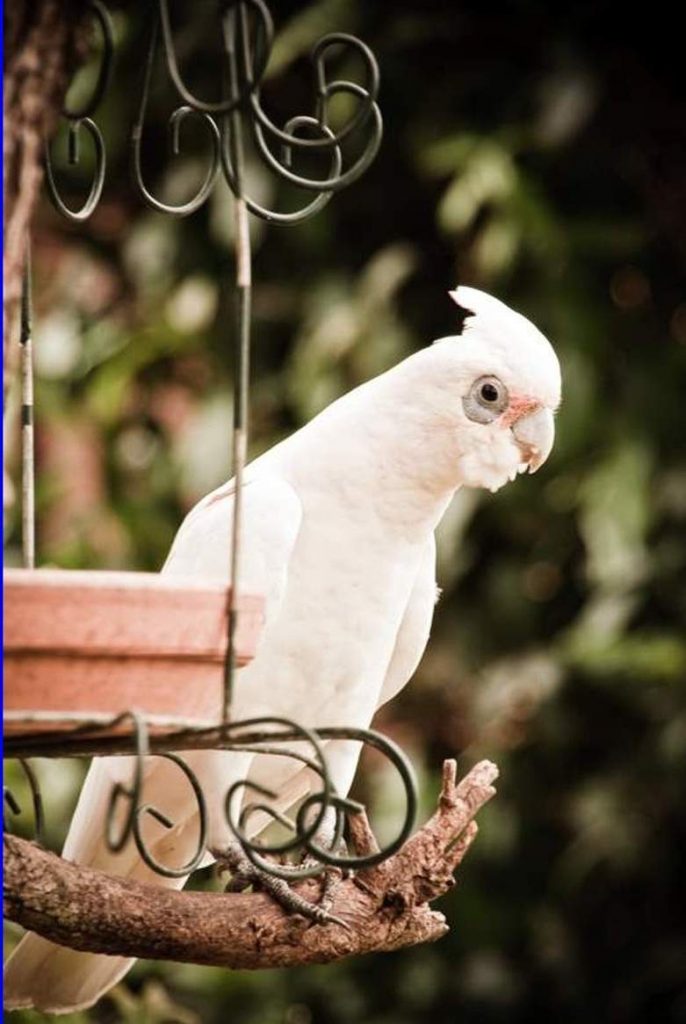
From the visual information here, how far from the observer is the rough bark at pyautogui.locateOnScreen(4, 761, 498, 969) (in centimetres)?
153

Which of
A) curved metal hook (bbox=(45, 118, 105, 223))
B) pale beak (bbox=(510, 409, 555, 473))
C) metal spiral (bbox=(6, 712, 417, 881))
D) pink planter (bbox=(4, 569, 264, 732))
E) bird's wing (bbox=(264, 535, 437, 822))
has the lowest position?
bird's wing (bbox=(264, 535, 437, 822))

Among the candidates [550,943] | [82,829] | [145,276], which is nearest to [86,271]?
[145,276]

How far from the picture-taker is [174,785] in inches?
73.9

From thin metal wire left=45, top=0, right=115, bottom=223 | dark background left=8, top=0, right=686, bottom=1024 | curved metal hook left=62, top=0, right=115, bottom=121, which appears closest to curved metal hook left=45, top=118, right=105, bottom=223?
thin metal wire left=45, top=0, right=115, bottom=223

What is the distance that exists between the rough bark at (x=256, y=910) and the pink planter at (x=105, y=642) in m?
0.40

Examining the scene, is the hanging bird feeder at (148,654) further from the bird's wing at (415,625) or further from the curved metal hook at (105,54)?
the bird's wing at (415,625)

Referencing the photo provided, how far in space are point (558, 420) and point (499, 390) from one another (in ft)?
6.16

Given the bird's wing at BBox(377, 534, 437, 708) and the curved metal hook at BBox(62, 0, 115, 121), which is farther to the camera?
the bird's wing at BBox(377, 534, 437, 708)

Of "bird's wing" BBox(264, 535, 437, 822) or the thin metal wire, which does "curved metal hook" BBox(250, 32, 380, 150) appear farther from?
"bird's wing" BBox(264, 535, 437, 822)

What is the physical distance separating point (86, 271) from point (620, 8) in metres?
1.42

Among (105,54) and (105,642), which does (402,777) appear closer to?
(105,642)

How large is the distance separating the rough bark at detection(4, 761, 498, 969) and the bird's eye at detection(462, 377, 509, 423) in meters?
0.38

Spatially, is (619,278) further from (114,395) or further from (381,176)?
(114,395)

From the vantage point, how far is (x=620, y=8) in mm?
3947
